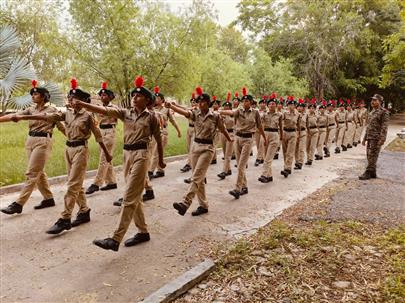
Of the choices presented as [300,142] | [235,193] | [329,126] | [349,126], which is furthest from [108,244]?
[349,126]

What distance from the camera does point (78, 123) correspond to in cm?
531

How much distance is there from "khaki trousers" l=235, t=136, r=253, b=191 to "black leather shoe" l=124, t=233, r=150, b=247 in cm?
282

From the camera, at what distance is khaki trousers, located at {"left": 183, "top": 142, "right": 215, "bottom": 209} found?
225 inches

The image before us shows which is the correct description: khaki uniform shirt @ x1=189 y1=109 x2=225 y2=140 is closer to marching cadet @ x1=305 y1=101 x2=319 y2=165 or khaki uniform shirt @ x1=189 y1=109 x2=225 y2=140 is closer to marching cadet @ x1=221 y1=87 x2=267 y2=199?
marching cadet @ x1=221 y1=87 x2=267 y2=199

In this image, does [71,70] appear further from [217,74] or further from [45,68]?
[45,68]

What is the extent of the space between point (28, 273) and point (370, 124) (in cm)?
810

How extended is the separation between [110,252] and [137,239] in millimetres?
408

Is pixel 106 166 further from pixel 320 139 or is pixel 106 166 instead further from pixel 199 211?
pixel 320 139

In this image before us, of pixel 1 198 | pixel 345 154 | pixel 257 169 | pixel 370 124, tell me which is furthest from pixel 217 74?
pixel 1 198

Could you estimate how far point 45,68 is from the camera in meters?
24.8

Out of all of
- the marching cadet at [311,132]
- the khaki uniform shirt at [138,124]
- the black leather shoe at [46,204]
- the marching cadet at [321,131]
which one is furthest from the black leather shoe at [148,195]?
the marching cadet at [321,131]

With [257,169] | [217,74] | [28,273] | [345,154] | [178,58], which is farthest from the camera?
[217,74]

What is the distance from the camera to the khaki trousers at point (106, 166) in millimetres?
7230

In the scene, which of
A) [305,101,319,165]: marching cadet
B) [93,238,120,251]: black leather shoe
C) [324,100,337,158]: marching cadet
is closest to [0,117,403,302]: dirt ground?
[93,238,120,251]: black leather shoe
